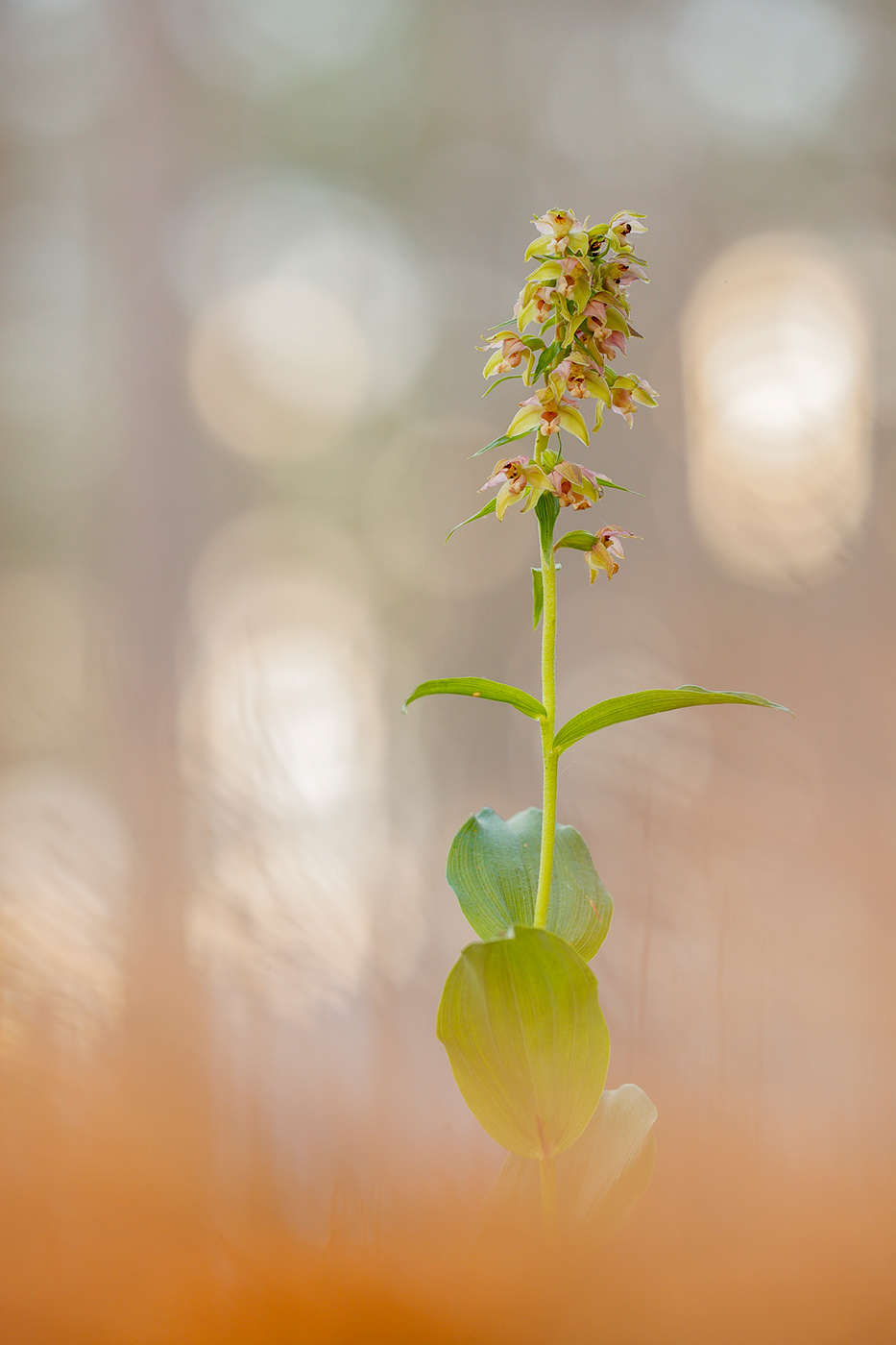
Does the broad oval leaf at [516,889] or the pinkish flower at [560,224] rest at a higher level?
the pinkish flower at [560,224]

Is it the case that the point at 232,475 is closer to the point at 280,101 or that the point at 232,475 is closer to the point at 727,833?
the point at 280,101

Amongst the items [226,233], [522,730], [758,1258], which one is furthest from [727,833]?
[226,233]

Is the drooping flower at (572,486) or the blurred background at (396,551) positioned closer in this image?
the drooping flower at (572,486)

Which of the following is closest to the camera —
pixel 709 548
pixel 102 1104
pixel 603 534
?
pixel 603 534

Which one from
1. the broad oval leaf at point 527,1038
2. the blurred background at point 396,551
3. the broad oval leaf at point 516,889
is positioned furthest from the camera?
the blurred background at point 396,551

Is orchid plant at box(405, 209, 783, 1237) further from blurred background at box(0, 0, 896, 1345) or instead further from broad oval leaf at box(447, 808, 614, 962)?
blurred background at box(0, 0, 896, 1345)

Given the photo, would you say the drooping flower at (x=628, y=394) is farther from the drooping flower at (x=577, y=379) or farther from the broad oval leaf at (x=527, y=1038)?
the broad oval leaf at (x=527, y=1038)

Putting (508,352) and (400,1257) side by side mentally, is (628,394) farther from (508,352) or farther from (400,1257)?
(400,1257)

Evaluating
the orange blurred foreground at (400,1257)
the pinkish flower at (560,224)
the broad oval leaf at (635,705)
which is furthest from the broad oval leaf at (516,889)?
the pinkish flower at (560,224)
